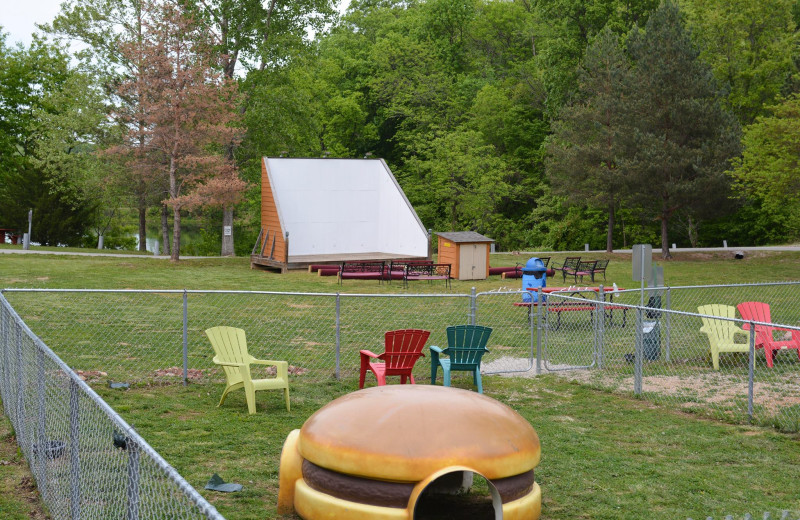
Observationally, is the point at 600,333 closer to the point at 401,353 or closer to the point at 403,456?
the point at 401,353

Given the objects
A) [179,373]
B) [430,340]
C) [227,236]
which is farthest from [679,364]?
[227,236]

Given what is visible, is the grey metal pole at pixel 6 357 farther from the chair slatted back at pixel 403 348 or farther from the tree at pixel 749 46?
the tree at pixel 749 46

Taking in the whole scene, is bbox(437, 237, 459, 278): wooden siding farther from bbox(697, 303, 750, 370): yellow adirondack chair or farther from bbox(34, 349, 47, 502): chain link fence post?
bbox(34, 349, 47, 502): chain link fence post

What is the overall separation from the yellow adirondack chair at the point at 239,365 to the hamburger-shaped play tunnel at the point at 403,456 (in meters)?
3.32

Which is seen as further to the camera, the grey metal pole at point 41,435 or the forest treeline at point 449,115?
the forest treeline at point 449,115

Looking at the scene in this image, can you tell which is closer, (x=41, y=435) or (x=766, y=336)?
(x=41, y=435)

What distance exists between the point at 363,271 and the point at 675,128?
17.9 meters

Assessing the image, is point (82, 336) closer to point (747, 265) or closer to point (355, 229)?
point (355, 229)

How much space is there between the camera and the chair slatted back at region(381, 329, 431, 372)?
11227mm

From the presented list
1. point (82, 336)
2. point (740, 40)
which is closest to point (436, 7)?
point (740, 40)

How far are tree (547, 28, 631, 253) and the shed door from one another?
1126 centimetres

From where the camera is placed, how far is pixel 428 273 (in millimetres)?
27641

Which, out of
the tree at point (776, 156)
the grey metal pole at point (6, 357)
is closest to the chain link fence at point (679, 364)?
the grey metal pole at point (6, 357)

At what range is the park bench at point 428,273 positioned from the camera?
1056 inches
